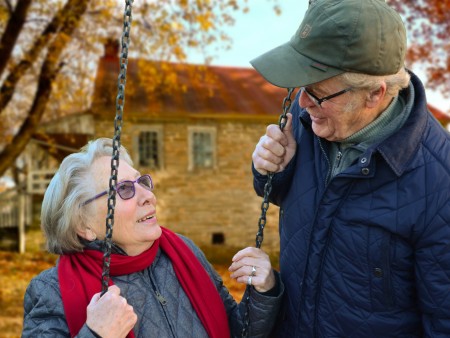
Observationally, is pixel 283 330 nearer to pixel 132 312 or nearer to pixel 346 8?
pixel 132 312

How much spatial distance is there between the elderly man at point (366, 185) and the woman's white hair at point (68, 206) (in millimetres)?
859

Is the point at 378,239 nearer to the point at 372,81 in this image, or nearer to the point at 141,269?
the point at 372,81

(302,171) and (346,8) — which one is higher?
(346,8)

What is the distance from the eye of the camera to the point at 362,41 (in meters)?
1.69

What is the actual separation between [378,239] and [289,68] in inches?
27.0

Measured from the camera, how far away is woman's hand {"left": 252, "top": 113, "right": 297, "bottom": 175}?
2.06m

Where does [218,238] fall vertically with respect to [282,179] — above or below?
below

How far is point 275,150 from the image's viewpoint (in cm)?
205

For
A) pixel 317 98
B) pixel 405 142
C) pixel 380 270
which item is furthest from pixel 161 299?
pixel 405 142

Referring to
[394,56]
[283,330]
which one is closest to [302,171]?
[394,56]

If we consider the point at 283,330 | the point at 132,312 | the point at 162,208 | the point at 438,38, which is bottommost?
the point at 162,208

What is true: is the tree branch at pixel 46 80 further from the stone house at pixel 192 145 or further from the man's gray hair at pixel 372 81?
the man's gray hair at pixel 372 81

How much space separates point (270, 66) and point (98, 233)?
1006 mm

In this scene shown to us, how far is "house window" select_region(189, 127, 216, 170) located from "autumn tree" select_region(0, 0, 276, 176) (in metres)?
4.71
